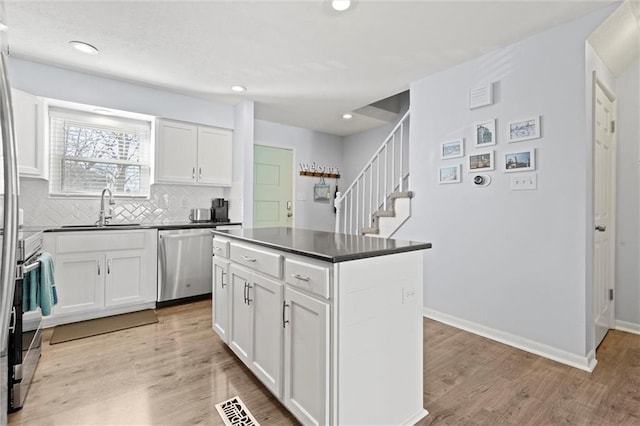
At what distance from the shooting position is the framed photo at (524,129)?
238cm

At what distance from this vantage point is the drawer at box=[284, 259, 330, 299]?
1.34 m

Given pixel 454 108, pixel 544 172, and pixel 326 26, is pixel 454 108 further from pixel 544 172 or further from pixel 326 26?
pixel 326 26

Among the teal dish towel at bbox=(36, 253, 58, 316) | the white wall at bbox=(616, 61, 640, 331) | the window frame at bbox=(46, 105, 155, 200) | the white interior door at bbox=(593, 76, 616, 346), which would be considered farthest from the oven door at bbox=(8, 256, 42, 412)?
the white wall at bbox=(616, 61, 640, 331)

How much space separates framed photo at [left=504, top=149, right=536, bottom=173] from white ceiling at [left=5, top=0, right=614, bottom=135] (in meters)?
0.92

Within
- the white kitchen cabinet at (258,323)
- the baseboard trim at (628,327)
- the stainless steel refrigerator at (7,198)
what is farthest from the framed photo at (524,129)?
the stainless steel refrigerator at (7,198)

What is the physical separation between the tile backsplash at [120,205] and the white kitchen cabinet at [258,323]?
2260 millimetres

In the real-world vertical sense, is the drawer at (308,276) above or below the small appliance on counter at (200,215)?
below

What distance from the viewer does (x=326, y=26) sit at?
7.61 feet

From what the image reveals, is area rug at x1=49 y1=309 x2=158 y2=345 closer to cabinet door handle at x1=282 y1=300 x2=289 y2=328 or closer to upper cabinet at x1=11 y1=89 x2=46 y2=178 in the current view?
upper cabinet at x1=11 y1=89 x2=46 y2=178

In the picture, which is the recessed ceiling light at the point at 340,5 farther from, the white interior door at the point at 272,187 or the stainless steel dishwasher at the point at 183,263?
the white interior door at the point at 272,187

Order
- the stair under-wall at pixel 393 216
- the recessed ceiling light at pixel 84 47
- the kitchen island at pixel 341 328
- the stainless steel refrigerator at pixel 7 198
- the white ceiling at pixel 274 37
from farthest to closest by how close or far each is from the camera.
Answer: the stair under-wall at pixel 393 216, the recessed ceiling light at pixel 84 47, the white ceiling at pixel 274 37, the kitchen island at pixel 341 328, the stainless steel refrigerator at pixel 7 198

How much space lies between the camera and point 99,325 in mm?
2908

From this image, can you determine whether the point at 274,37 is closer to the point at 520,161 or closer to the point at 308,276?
the point at 308,276

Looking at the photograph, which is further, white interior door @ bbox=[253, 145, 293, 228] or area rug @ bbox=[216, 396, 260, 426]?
white interior door @ bbox=[253, 145, 293, 228]
